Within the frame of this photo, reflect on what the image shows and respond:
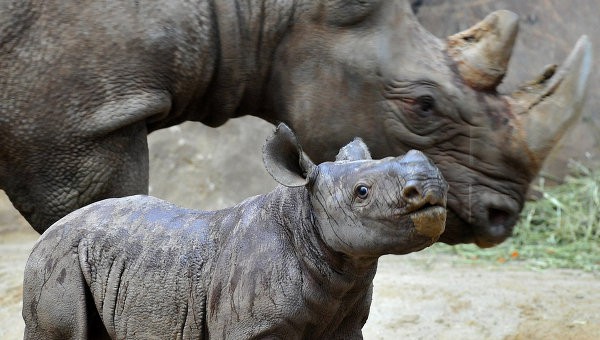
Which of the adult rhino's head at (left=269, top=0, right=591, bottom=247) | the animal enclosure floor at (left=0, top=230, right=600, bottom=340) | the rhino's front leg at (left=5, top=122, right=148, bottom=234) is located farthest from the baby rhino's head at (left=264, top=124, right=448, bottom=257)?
the animal enclosure floor at (left=0, top=230, right=600, bottom=340)

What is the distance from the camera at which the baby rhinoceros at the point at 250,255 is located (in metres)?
2.57

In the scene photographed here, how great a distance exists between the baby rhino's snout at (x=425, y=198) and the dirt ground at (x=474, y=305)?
7.63ft

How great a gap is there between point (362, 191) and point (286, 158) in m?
0.32

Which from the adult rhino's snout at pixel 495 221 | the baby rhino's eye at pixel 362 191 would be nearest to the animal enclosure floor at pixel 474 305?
the adult rhino's snout at pixel 495 221

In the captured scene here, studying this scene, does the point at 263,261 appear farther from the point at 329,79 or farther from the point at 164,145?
the point at 164,145

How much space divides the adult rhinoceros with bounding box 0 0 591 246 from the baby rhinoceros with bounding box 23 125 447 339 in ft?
3.29

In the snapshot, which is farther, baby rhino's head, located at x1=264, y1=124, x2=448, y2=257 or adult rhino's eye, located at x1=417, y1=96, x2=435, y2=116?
adult rhino's eye, located at x1=417, y1=96, x2=435, y2=116

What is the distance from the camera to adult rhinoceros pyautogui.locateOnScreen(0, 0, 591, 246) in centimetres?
419

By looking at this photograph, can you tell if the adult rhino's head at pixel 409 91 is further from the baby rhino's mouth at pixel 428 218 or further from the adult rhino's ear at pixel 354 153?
the baby rhino's mouth at pixel 428 218

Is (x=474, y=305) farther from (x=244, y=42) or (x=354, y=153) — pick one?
(x=354, y=153)

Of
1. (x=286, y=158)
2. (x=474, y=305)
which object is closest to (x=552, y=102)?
(x=474, y=305)

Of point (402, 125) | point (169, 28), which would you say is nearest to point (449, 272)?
point (402, 125)

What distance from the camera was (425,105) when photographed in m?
4.51

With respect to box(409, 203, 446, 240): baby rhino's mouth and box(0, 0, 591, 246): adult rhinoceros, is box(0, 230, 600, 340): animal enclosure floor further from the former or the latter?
box(409, 203, 446, 240): baby rhino's mouth
